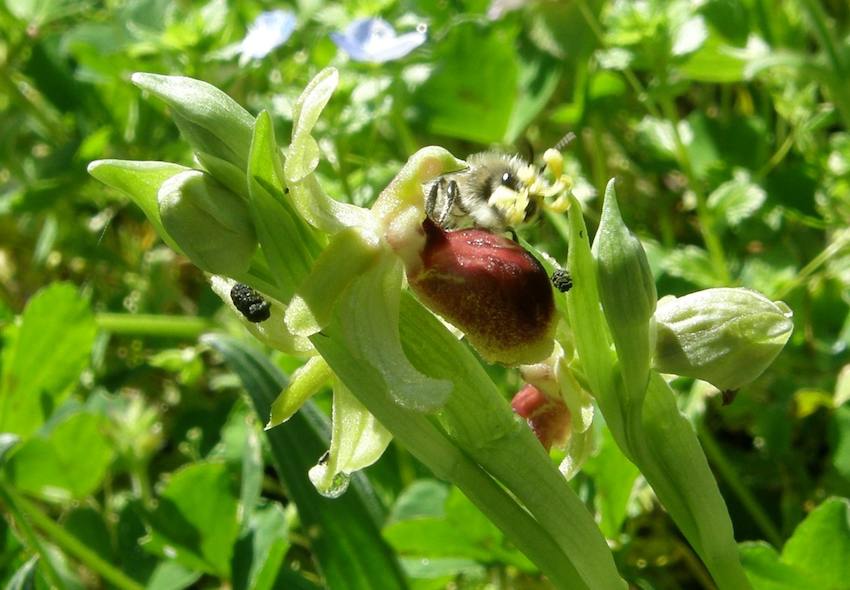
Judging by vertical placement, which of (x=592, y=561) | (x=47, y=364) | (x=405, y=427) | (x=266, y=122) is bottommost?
(x=47, y=364)

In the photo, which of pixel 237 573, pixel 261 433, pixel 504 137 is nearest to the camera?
pixel 237 573

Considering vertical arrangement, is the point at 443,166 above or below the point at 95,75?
above

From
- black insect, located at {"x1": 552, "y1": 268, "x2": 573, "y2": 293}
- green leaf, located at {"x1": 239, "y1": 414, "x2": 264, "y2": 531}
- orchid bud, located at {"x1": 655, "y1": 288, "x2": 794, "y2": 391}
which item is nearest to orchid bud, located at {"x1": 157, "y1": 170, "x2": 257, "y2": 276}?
black insect, located at {"x1": 552, "y1": 268, "x2": 573, "y2": 293}

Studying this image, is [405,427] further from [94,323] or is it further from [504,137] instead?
[504,137]

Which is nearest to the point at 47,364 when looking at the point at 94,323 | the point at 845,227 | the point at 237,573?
the point at 94,323

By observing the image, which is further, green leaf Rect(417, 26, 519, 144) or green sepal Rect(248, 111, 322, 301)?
green leaf Rect(417, 26, 519, 144)

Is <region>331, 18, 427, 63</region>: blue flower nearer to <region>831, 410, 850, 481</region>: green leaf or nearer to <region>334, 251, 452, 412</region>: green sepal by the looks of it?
<region>831, 410, 850, 481</region>: green leaf

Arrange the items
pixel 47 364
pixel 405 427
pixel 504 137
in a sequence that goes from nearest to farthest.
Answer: pixel 405 427, pixel 47 364, pixel 504 137

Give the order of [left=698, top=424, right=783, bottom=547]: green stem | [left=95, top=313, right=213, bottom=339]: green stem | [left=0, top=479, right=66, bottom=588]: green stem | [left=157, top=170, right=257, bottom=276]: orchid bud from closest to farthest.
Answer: [left=157, top=170, right=257, bottom=276]: orchid bud, [left=0, top=479, right=66, bottom=588]: green stem, [left=698, top=424, right=783, bottom=547]: green stem, [left=95, top=313, right=213, bottom=339]: green stem

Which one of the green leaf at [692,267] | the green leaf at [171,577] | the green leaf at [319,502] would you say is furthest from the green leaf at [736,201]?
the green leaf at [171,577]
